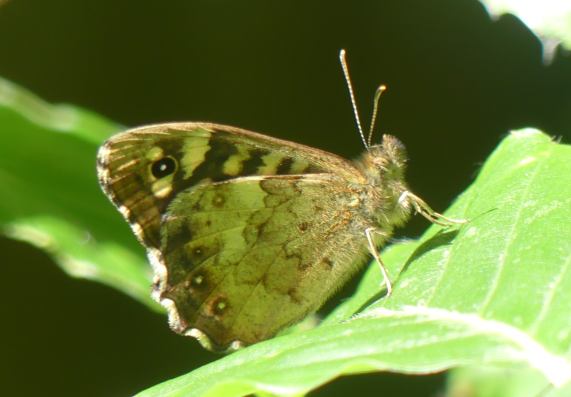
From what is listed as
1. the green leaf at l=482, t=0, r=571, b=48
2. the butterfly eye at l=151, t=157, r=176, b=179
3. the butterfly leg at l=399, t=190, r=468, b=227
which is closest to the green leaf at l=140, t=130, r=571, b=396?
the butterfly leg at l=399, t=190, r=468, b=227

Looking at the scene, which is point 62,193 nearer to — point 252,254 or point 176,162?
point 176,162

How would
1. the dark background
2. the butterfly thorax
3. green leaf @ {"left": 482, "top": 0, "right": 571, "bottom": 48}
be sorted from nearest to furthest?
green leaf @ {"left": 482, "top": 0, "right": 571, "bottom": 48} → the butterfly thorax → the dark background

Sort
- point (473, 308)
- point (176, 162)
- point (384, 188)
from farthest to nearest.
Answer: point (384, 188)
point (176, 162)
point (473, 308)

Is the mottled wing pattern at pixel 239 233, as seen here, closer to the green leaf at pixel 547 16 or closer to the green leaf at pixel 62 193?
the green leaf at pixel 62 193

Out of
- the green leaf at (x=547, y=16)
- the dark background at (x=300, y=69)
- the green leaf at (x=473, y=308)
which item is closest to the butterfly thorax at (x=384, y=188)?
the green leaf at (x=473, y=308)

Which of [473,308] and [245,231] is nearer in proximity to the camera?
[473,308]

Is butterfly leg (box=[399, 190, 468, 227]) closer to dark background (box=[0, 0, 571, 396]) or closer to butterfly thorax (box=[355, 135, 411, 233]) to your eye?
butterfly thorax (box=[355, 135, 411, 233])

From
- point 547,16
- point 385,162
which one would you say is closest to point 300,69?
point 385,162
